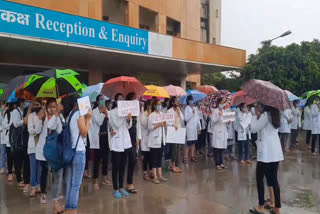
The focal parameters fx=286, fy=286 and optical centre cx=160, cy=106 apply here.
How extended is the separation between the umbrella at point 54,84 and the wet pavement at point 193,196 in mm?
1933

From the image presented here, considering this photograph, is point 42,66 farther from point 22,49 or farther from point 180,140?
point 180,140

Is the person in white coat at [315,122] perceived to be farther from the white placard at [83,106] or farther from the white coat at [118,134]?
the white placard at [83,106]

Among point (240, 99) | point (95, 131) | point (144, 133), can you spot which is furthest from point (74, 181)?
→ point (240, 99)

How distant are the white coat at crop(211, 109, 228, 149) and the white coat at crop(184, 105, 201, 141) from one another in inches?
22.2

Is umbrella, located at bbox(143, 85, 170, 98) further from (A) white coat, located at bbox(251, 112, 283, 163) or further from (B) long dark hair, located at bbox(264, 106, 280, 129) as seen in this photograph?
(B) long dark hair, located at bbox(264, 106, 280, 129)

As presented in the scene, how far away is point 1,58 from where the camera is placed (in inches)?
486

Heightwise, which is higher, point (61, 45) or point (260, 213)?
point (61, 45)

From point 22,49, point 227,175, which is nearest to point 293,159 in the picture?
point 227,175

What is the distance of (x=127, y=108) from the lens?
526 cm

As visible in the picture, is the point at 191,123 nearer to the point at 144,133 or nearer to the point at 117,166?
the point at 144,133

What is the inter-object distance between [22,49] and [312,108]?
10.8 meters

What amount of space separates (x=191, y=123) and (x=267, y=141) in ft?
12.2

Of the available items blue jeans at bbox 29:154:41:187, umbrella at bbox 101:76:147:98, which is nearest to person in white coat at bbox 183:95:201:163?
umbrella at bbox 101:76:147:98

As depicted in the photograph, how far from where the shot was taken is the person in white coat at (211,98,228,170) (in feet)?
24.8
